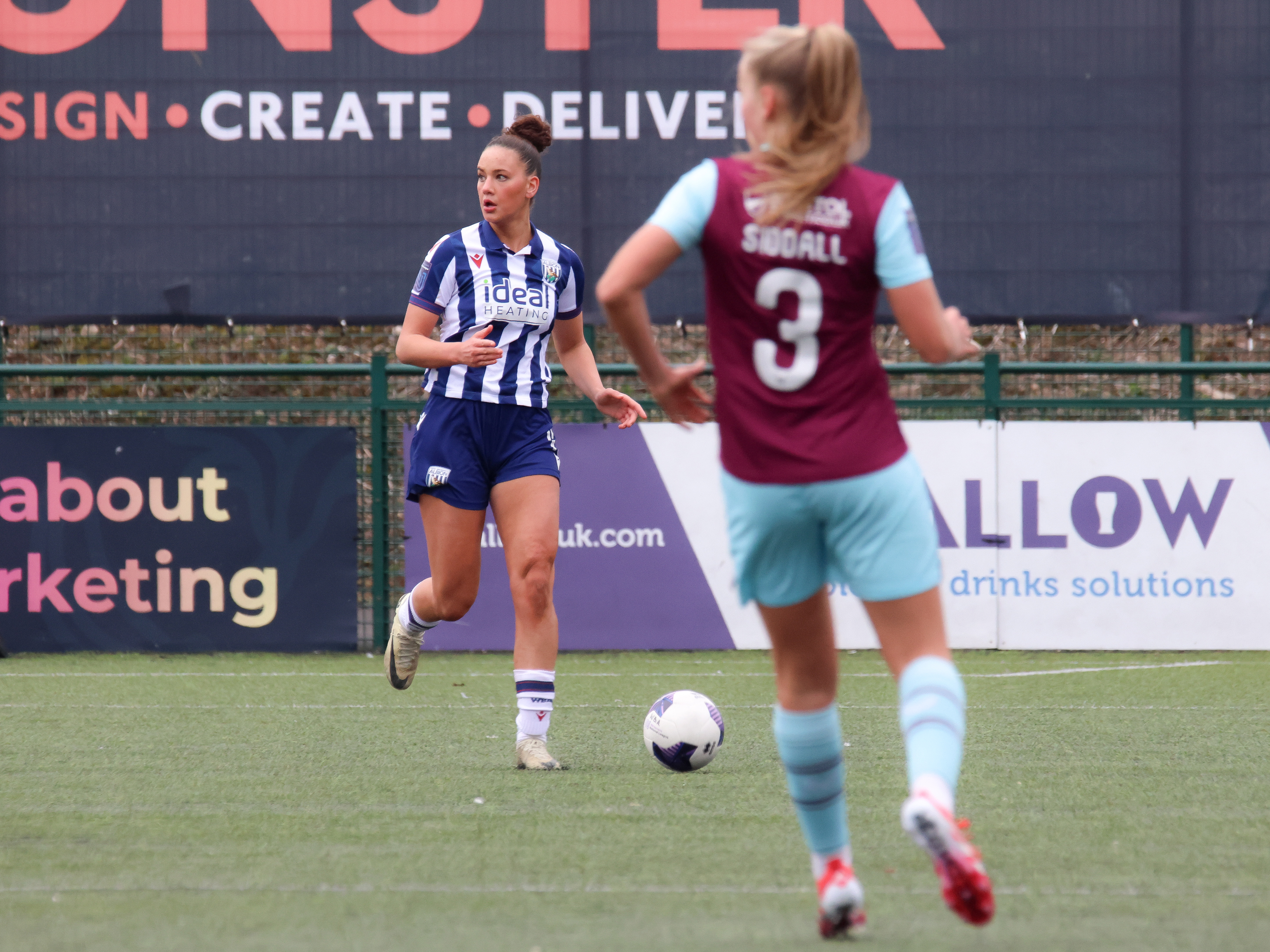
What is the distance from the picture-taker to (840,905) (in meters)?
2.79

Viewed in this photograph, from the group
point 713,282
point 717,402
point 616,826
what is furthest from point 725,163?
point 616,826

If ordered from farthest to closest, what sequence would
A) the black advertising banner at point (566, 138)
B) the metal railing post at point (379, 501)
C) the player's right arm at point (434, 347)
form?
the black advertising banner at point (566, 138) < the metal railing post at point (379, 501) < the player's right arm at point (434, 347)

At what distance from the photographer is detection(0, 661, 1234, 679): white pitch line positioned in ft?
25.9

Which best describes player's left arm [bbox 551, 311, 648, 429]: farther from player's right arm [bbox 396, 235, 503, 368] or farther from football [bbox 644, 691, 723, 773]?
football [bbox 644, 691, 723, 773]

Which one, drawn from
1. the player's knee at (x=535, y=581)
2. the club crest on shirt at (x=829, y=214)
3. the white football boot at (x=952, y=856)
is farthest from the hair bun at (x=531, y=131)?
the white football boot at (x=952, y=856)

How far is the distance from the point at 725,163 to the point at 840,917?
1.32m

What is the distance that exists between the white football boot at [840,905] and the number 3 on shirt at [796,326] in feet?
2.79

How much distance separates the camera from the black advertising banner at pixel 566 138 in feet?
30.5

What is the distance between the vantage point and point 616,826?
3893 millimetres

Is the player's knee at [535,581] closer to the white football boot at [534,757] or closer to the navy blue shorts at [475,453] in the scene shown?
the navy blue shorts at [475,453]

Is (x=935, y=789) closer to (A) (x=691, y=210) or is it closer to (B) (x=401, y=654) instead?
(A) (x=691, y=210)

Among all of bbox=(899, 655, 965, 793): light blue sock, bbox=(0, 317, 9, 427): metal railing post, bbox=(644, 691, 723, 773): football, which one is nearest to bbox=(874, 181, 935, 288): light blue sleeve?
bbox=(899, 655, 965, 793): light blue sock

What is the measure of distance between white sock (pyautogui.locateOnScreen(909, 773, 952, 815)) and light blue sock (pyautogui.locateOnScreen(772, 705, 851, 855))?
1.04 ft

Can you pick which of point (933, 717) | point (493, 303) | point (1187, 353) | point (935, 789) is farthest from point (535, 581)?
point (1187, 353)
